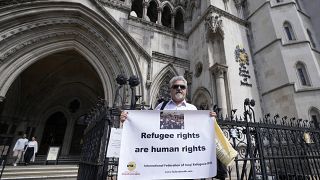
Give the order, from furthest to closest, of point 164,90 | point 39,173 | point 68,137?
1. point 68,137
2. point 164,90
3. point 39,173

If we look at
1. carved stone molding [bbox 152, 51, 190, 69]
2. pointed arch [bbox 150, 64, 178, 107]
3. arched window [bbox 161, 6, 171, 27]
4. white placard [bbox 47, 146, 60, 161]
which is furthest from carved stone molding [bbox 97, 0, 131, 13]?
white placard [bbox 47, 146, 60, 161]

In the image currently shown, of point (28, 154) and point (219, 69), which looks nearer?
point (28, 154)

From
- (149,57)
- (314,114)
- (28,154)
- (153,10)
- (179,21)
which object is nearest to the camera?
(314,114)

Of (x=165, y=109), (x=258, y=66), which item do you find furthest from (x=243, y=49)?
(x=165, y=109)

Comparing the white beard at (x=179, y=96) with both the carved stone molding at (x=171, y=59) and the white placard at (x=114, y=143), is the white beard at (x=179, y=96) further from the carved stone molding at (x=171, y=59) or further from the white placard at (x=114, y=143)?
the carved stone molding at (x=171, y=59)

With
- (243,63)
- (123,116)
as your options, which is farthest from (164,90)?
(123,116)

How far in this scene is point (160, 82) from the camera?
12.6 m

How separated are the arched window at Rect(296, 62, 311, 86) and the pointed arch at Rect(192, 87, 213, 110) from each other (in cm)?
545

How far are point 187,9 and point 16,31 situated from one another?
12.9 m

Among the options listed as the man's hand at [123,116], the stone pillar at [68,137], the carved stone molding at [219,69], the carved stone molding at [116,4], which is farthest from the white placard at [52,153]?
the carved stone molding at [219,69]

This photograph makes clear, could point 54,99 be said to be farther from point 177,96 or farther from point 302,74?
point 302,74

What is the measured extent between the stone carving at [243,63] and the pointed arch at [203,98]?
2.32 metres

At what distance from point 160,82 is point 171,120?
9902 millimetres

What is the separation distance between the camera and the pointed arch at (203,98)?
11.1 m
